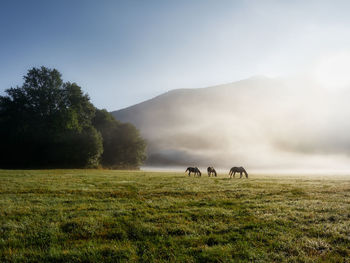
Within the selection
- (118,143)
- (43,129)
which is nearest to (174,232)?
(43,129)

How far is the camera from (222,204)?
13289 mm

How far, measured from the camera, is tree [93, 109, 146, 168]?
81.7m

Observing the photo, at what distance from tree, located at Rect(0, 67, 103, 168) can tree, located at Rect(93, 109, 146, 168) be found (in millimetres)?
16200

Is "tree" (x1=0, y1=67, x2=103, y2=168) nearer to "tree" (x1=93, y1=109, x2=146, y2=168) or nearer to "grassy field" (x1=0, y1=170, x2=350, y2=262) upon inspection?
"tree" (x1=93, y1=109, x2=146, y2=168)

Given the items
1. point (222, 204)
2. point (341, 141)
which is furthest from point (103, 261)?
point (341, 141)

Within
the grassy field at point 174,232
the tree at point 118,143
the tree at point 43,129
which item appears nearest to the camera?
the grassy field at point 174,232

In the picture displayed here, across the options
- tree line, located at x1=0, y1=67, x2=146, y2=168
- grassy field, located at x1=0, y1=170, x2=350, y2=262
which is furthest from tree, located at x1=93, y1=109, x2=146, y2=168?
grassy field, located at x1=0, y1=170, x2=350, y2=262

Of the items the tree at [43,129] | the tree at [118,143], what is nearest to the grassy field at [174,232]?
the tree at [43,129]

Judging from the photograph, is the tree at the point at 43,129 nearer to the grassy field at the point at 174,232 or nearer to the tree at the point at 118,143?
the tree at the point at 118,143

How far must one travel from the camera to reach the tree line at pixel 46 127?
196ft

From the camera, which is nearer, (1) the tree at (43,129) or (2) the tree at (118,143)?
(1) the tree at (43,129)

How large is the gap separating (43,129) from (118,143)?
27038mm

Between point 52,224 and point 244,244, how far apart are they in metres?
8.11

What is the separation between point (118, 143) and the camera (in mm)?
82188
